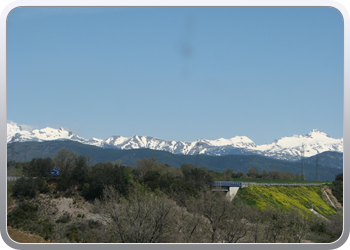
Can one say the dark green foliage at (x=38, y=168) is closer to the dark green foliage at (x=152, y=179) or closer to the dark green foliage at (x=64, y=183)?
the dark green foliage at (x=64, y=183)

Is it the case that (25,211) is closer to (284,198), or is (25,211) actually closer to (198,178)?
(198,178)

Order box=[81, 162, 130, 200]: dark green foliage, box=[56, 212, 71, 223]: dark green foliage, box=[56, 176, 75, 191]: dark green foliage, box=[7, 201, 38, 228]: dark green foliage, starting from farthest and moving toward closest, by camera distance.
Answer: box=[56, 176, 75, 191]: dark green foliage
box=[81, 162, 130, 200]: dark green foliage
box=[56, 212, 71, 223]: dark green foliage
box=[7, 201, 38, 228]: dark green foliage

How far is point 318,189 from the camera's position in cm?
5384

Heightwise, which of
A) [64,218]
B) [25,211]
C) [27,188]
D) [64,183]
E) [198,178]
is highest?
[27,188]

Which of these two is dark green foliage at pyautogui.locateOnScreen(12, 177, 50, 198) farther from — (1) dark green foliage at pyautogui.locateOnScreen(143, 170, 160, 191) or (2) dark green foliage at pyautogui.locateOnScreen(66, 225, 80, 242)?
(1) dark green foliage at pyautogui.locateOnScreen(143, 170, 160, 191)

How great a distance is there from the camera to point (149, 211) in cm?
1451

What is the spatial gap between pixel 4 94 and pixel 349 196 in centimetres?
966

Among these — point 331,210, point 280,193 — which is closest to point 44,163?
point 280,193

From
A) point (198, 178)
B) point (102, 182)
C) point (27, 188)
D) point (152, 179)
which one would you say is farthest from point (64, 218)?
point (198, 178)

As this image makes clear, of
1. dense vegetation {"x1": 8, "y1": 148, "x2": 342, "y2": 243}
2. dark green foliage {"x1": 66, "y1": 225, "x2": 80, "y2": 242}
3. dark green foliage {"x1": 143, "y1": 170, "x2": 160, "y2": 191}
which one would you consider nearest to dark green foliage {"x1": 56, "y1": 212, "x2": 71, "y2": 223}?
dense vegetation {"x1": 8, "y1": 148, "x2": 342, "y2": 243}

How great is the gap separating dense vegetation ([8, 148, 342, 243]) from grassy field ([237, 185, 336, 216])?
Result: 149 millimetres

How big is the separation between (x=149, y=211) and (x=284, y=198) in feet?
114

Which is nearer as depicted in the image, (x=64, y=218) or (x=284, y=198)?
(x=64, y=218)

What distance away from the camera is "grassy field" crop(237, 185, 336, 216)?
40250 mm
